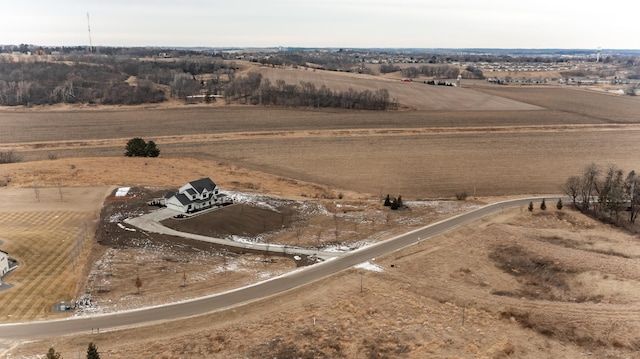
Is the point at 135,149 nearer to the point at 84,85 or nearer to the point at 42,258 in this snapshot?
the point at 42,258

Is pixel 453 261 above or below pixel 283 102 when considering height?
below

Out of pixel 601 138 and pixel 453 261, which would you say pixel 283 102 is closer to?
pixel 601 138

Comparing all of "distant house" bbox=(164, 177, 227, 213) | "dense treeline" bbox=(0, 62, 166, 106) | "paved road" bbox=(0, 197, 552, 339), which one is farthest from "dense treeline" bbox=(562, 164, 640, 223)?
"dense treeline" bbox=(0, 62, 166, 106)

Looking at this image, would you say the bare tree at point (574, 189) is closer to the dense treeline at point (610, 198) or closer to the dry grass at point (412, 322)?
the dense treeline at point (610, 198)

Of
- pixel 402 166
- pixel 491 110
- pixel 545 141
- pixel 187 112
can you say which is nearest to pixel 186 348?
pixel 402 166

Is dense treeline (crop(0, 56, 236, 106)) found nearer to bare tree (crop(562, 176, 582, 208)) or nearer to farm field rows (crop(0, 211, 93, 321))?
farm field rows (crop(0, 211, 93, 321))

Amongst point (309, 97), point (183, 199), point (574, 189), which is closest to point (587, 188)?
point (574, 189)

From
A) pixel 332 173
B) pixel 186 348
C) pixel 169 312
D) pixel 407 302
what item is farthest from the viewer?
pixel 332 173
